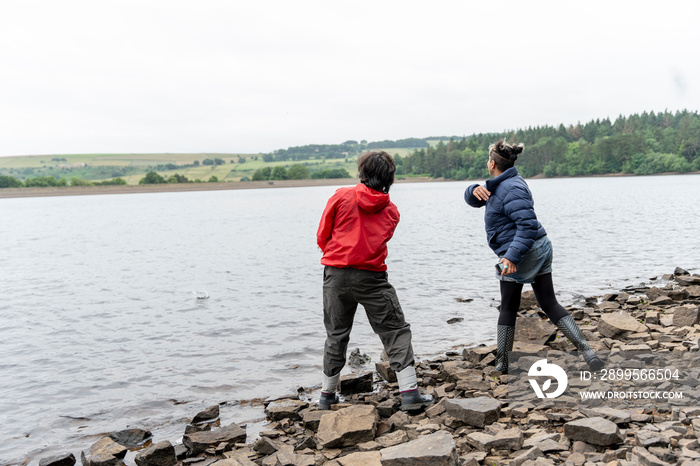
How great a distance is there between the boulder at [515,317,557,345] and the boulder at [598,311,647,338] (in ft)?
2.59

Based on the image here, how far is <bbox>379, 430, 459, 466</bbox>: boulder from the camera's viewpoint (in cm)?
410

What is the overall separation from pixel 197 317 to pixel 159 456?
806 centimetres

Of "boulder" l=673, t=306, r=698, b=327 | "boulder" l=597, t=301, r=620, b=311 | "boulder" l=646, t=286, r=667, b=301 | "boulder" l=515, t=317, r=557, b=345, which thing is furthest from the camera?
"boulder" l=646, t=286, r=667, b=301

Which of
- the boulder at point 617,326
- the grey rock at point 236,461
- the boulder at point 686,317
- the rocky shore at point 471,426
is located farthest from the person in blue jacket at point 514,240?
the boulder at point 686,317

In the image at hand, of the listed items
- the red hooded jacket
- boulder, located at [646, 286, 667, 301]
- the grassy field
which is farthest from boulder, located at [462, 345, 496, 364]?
the grassy field

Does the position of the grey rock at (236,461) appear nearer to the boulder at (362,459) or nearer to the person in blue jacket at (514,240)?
the boulder at (362,459)

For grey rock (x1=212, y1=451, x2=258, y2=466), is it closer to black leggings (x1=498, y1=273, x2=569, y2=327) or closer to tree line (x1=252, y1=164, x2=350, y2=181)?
black leggings (x1=498, y1=273, x2=569, y2=327)

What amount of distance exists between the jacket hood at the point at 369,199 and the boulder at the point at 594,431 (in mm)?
2509

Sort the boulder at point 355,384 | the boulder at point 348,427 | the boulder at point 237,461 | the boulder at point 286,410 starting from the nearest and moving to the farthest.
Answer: the boulder at point 237,461 < the boulder at point 348,427 < the boulder at point 286,410 < the boulder at point 355,384

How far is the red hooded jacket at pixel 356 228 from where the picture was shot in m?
5.36

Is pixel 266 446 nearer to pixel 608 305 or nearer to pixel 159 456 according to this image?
pixel 159 456

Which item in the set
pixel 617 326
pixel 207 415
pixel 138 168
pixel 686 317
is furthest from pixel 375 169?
pixel 138 168

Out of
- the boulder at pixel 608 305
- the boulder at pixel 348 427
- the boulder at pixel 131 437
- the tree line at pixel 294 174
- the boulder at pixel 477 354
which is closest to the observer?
the boulder at pixel 348 427

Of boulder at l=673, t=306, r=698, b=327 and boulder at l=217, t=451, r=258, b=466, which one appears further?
boulder at l=673, t=306, r=698, b=327
